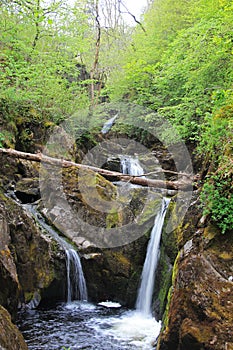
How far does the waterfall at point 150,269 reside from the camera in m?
7.08

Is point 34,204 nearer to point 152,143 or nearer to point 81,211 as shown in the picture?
point 81,211

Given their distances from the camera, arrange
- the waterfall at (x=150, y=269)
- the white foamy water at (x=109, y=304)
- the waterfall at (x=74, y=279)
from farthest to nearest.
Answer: the waterfall at (x=74, y=279) → the white foamy water at (x=109, y=304) → the waterfall at (x=150, y=269)

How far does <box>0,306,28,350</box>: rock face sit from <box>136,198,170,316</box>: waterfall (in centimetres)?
380

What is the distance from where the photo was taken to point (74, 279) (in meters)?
7.54

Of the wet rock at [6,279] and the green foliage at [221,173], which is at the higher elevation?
the green foliage at [221,173]

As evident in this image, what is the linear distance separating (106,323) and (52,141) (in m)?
6.53

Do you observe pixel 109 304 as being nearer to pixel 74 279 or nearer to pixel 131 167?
pixel 74 279

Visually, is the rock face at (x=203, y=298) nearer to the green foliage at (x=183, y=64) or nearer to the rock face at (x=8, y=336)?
the rock face at (x=8, y=336)

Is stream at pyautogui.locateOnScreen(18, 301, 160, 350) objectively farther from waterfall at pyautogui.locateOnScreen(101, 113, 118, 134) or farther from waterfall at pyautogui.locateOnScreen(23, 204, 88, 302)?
waterfall at pyautogui.locateOnScreen(101, 113, 118, 134)

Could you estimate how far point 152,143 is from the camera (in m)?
14.4

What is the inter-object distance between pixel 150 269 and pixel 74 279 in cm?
193

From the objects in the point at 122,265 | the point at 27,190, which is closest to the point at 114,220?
the point at 122,265

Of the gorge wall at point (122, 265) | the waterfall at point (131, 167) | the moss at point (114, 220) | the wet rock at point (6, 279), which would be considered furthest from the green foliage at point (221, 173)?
the waterfall at point (131, 167)

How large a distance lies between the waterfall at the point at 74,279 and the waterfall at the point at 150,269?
1.45 m
